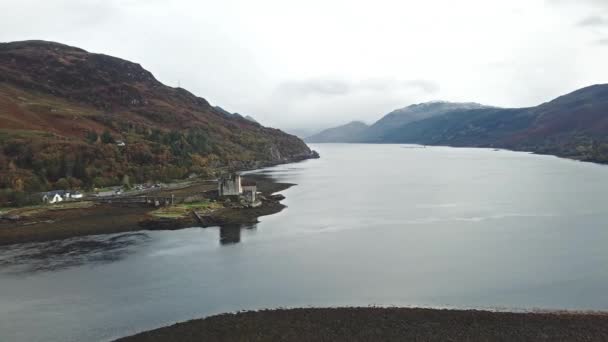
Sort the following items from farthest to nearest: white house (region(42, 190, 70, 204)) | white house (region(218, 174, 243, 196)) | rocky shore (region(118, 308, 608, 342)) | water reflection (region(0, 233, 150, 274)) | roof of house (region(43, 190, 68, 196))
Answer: white house (region(218, 174, 243, 196)) < roof of house (region(43, 190, 68, 196)) < white house (region(42, 190, 70, 204)) < water reflection (region(0, 233, 150, 274)) < rocky shore (region(118, 308, 608, 342))

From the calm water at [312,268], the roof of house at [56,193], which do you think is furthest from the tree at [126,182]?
the calm water at [312,268]

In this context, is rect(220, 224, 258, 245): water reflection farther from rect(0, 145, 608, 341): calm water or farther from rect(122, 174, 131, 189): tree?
rect(122, 174, 131, 189): tree

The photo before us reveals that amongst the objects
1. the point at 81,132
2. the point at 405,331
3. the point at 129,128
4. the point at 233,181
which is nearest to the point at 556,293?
the point at 405,331

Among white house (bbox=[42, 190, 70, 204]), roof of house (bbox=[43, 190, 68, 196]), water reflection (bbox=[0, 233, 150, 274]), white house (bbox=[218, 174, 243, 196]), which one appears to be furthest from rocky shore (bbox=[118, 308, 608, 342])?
roof of house (bbox=[43, 190, 68, 196])

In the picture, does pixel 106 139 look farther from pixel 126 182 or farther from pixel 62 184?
Answer: pixel 62 184

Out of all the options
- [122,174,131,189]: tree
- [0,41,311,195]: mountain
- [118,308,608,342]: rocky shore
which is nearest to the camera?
[118,308,608,342]: rocky shore

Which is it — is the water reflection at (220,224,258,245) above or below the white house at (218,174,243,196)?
below

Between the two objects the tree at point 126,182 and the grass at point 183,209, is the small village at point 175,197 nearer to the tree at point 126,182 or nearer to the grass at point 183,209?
the grass at point 183,209
